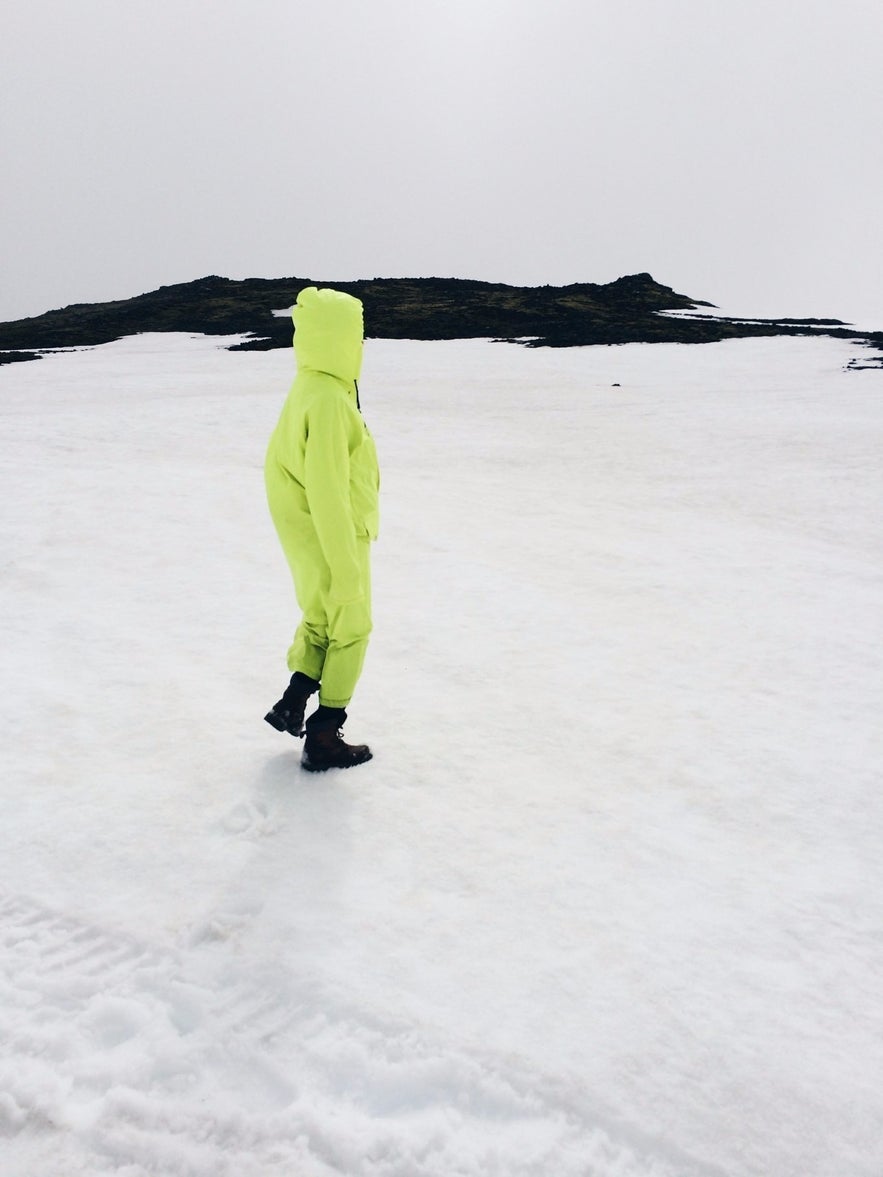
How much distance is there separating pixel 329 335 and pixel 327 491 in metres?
0.66

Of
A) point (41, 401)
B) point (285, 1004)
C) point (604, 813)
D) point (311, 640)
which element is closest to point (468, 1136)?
point (285, 1004)

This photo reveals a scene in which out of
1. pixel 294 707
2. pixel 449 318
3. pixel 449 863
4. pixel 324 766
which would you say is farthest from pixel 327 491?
pixel 449 318

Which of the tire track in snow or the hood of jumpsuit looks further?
the hood of jumpsuit

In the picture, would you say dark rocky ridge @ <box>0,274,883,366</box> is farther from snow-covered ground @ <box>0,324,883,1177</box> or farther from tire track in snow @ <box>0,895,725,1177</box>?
tire track in snow @ <box>0,895,725,1177</box>

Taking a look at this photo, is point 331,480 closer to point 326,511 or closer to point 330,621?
point 326,511

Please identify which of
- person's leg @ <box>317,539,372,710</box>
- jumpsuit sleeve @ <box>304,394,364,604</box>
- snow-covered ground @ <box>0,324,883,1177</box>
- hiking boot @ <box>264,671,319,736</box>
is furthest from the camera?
hiking boot @ <box>264,671,319,736</box>

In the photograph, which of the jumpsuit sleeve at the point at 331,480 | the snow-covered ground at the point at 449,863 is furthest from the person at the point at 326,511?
the snow-covered ground at the point at 449,863

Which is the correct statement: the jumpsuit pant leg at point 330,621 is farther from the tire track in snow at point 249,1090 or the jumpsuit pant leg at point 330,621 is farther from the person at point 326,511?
the tire track in snow at point 249,1090

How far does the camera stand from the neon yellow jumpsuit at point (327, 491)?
125 inches

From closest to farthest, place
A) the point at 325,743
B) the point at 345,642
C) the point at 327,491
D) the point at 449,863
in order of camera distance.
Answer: the point at 449,863 → the point at 327,491 → the point at 345,642 → the point at 325,743

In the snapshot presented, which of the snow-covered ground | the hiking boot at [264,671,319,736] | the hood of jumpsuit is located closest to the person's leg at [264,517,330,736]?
the hiking boot at [264,671,319,736]

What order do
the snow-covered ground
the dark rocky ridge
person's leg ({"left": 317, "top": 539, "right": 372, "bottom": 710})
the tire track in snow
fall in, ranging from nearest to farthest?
the tire track in snow, the snow-covered ground, person's leg ({"left": 317, "top": 539, "right": 372, "bottom": 710}), the dark rocky ridge

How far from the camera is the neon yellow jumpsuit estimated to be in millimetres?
3188

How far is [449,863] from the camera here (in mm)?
3014
